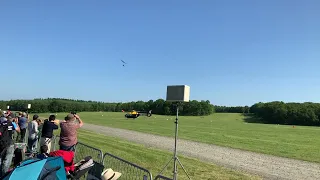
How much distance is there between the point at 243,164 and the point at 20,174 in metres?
10.7

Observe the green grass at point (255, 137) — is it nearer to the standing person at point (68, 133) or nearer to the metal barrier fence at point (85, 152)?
the metal barrier fence at point (85, 152)

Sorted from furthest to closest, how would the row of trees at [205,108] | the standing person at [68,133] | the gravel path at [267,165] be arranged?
the row of trees at [205,108], the gravel path at [267,165], the standing person at [68,133]

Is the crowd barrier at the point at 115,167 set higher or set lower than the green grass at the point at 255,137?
higher

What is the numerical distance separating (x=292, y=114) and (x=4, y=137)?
92.4m

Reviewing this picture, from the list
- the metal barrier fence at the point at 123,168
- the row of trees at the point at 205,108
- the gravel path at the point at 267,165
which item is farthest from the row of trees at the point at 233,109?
the metal barrier fence at the point at 123,168

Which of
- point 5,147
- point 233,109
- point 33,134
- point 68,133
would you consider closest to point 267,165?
point 68,133

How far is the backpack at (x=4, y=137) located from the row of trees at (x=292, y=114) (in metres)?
87.5

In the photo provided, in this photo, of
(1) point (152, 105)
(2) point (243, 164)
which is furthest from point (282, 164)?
(1) point (152, 105)

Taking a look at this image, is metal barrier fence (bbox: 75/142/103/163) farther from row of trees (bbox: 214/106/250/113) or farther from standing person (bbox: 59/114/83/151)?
row of trees (bbox: 214/106/250/113)

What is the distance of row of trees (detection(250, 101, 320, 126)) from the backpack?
87.5 metres

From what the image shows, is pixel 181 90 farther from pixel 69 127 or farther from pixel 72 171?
pixel 72 171

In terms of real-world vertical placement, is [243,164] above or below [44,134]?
below

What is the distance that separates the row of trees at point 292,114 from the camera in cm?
8347

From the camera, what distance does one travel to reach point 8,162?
25.1 ft
